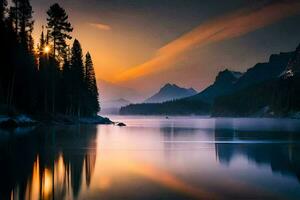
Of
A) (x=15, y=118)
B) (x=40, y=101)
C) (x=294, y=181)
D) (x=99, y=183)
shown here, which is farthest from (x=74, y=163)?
(x=40, y=101)

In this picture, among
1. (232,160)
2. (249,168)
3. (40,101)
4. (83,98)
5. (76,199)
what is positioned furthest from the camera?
(83,98)

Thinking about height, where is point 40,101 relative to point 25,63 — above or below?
below

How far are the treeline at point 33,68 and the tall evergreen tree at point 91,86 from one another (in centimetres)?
1294

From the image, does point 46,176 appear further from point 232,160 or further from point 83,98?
point 83,98

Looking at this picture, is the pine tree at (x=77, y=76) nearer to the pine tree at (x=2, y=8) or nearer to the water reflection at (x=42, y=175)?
the pine tree at (x=2, y=8)

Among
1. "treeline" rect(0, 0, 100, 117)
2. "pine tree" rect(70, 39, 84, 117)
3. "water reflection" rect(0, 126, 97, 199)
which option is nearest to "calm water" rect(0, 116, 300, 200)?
"water reflection" rect(0, 126, 97, 199)

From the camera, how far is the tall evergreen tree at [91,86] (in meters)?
114

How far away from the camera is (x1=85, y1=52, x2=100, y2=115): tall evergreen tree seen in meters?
114

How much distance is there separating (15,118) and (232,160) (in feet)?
145

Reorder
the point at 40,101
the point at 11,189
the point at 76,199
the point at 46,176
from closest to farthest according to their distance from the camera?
the point at 76,199
the point at 11,189
the point at 46,176
the point at 40,101

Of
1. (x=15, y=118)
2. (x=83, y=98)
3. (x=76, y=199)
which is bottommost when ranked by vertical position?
(x=76, y=199)

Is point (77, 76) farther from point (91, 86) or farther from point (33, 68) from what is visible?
point (33, 68)

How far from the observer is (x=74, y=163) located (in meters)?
22.0

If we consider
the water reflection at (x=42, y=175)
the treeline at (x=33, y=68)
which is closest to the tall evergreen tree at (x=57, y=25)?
the treeline at (x=33, y=68)
